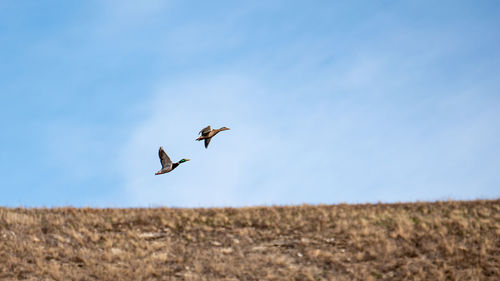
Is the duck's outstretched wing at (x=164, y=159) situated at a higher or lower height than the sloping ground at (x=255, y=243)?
higher

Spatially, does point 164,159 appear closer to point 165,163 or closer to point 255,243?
point 165,163

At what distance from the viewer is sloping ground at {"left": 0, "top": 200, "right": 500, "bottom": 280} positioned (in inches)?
862

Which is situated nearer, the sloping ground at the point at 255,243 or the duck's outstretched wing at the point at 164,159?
the sloping ground at the point at 255,243

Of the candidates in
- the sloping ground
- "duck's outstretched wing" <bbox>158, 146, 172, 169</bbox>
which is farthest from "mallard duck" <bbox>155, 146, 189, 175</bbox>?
the sloping ground

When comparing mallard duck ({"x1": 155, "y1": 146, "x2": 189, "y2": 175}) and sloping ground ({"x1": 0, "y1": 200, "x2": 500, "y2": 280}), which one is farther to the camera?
mallard duck ({"x1": 155, "y1": 146, "x2": 189, "y2": 175})

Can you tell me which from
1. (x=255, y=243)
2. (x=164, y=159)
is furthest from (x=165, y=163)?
(x=255, y=243)

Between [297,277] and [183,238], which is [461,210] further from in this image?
[183,238]

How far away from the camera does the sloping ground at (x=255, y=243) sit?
21.9 meters

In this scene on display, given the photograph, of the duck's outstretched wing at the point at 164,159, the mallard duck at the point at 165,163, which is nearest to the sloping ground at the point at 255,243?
the mallard duck at the point at 165,163

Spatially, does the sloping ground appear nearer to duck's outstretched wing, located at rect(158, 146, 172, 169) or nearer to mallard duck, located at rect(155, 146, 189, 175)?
mallard duck, located at rect(155, 146, 189, 175)

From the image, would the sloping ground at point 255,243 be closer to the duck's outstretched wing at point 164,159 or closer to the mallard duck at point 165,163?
the mallard duck at point 165,163

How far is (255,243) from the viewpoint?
23.9m

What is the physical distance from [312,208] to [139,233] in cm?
823

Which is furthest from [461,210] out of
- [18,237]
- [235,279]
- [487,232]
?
[18,237]
